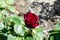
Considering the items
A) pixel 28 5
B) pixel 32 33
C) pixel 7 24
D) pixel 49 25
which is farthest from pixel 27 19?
pixel 28 5

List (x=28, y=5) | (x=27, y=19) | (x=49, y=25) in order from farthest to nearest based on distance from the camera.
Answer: (x=28, y=5) → (x=49, y=25) → (x=27, y=19)

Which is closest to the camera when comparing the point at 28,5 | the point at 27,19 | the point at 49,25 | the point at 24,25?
the point at 27,19

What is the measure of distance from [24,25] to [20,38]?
12cm

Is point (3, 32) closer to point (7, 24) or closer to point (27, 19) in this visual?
point (7, 24)

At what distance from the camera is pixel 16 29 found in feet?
6.25

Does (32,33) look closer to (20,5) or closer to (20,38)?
(20,38)

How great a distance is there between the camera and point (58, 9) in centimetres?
277

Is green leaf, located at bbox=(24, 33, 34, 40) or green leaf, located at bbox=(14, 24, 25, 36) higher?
green leaf, located at bbox=(14, 24, 25, 36)

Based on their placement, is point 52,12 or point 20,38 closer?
point 20,38

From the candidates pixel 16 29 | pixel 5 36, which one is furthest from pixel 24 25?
pixel 5 36

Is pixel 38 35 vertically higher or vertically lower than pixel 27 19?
lower

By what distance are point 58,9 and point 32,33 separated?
A: 992mm

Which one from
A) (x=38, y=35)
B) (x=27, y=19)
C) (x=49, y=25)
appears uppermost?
(x=27, y=19)

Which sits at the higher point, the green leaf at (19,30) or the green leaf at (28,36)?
the green leaf at (19,30)
